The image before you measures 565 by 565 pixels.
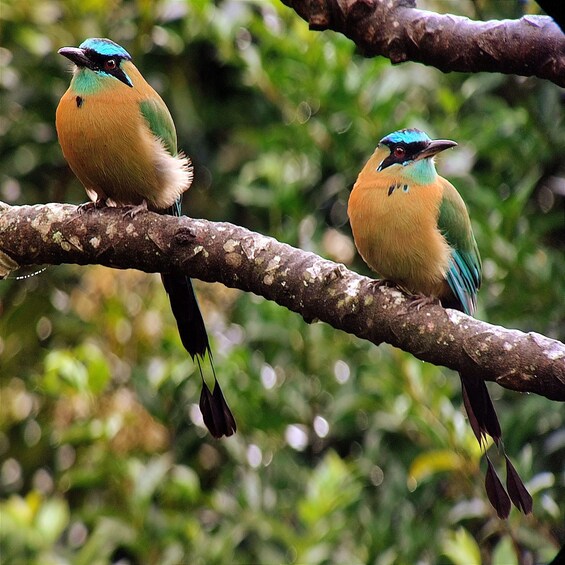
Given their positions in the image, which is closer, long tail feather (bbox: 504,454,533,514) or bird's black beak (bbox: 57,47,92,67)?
long tail feather (bbox: 504,454,533,514)

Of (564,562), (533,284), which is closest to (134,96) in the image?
(533,284)

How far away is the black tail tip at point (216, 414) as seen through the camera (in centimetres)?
249

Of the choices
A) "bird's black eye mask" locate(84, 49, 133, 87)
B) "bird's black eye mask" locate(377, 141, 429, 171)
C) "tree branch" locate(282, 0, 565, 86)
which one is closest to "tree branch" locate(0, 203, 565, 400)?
"tree branch" locate(282, 0, 565, 86)

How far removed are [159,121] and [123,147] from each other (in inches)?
6.5

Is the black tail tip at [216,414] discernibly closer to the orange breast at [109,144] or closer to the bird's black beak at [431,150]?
the orange breast at [109,144]

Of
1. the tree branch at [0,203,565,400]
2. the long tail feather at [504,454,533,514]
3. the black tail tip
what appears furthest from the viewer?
the black tail tip

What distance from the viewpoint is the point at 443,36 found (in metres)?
2.17

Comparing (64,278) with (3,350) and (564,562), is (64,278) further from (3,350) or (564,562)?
(564,562)

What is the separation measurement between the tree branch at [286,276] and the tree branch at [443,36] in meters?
0.50

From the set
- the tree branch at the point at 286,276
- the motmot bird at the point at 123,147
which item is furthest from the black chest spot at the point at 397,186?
the tree branch at the point at 286,276

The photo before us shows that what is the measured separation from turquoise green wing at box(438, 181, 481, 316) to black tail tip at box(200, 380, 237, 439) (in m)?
0.76

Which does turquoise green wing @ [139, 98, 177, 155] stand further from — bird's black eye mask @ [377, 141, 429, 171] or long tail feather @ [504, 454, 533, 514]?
long tail feather @ [504, 454, 533, 514]

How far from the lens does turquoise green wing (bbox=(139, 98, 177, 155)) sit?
2.88 metres

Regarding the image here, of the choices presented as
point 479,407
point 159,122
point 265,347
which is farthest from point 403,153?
point 265,347
